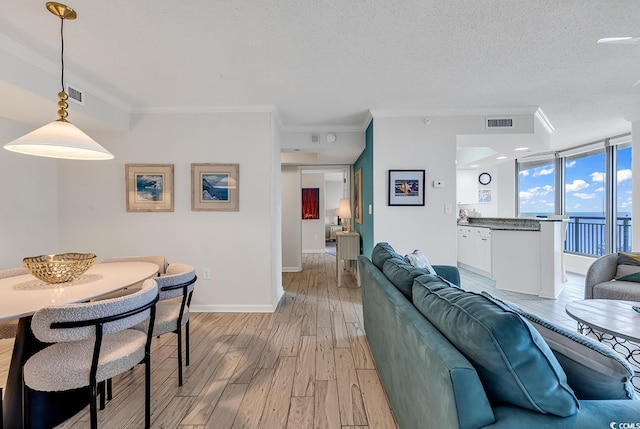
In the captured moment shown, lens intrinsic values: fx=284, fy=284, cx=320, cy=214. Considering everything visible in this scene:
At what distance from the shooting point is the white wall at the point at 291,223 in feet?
18.6

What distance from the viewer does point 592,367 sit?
94 centimetres

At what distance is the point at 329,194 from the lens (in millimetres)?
10547

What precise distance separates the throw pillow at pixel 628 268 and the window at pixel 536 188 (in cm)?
354

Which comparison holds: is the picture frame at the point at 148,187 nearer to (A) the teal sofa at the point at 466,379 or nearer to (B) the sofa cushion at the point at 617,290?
(A) the teal sofa at the point at 466,379

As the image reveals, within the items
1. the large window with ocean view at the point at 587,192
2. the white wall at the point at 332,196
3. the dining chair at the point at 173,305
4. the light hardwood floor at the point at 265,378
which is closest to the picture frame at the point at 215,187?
the light hardwood floor at the point at 265,378

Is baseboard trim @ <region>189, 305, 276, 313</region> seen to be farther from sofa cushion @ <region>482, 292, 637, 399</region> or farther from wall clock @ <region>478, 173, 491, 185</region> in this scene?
wall clock @ <region>478, 173, 491, 185</region>

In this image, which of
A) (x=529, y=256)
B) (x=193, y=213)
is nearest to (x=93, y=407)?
(x=193, y=213)

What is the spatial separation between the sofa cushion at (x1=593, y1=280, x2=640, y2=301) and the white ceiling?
6.48 ft

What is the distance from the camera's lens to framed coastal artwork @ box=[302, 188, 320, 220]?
8109 millimetres

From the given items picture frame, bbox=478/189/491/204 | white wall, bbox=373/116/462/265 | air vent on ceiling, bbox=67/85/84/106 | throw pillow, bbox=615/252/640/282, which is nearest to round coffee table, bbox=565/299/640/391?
throw pillow, bbox=615/252/640/282

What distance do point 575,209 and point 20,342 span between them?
26.1ft

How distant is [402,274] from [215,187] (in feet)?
8.26

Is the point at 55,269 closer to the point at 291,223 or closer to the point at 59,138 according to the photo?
the point at 59,138

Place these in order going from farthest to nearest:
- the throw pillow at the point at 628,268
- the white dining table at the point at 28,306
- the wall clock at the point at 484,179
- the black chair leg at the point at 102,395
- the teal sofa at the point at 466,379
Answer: the wall clock at the point at 484,179 < the throw pillow at the point at 628,268 < the black chair leg at the point at 102,395 < the white dining table at the point at 28,306 < the teal sofa at the point at 466,379
